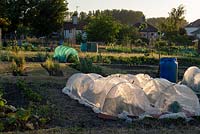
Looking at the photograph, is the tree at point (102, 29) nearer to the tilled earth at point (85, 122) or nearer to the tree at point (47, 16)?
the tree at point (47, 16)

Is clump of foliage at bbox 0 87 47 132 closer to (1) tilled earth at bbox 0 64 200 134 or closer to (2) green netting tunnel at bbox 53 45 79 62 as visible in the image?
(1) tilled earth at bbox 0 64 200 134

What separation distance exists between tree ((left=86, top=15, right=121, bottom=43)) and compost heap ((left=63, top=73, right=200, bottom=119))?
112ft

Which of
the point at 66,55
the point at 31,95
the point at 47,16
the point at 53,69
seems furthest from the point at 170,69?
the point at 47,16

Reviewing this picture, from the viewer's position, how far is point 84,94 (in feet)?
32.9

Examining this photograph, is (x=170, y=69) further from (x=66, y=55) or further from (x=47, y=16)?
(x=47, y=16)

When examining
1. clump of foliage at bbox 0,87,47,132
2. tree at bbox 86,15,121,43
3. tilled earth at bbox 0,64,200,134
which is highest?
tree at bbox 86,15,121,43

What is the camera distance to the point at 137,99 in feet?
28.2

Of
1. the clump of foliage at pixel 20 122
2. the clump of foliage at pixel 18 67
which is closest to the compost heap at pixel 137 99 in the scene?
the clump of foliage at pixel 20 122

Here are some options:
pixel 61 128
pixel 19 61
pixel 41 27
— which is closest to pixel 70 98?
pixel 61 128

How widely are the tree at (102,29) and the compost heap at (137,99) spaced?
34.2 metres

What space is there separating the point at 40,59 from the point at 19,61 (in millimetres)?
6670

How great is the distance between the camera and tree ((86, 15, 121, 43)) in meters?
43.8

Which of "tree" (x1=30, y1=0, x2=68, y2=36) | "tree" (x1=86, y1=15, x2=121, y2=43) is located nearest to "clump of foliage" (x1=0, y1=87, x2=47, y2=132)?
"tree" (x1=86, y1=15, x2=121, y2=43)

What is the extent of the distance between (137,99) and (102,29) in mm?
35912
